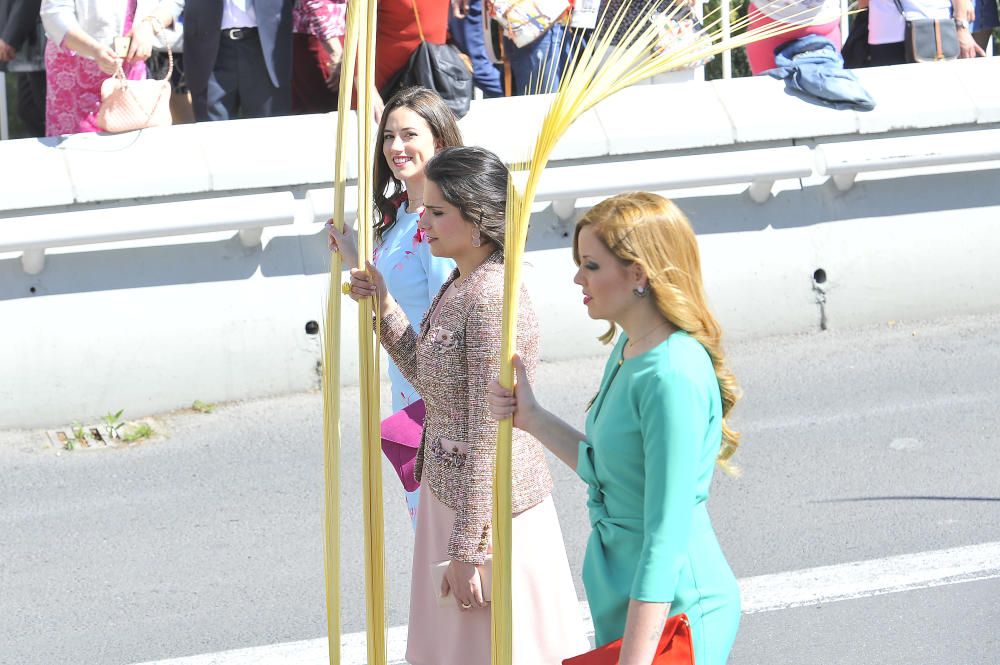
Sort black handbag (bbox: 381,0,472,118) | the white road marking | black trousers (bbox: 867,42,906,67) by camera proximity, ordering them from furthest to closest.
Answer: black trousers (bbox: 867,42,906,67) < black handbag (bbox: 381,0,472,118) < the white road marking

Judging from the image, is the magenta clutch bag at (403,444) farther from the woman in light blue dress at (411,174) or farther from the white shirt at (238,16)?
the white shirt at (238,16)

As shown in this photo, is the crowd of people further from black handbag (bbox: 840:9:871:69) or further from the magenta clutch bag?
the magenta clutch bag

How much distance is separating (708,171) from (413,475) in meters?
3.80

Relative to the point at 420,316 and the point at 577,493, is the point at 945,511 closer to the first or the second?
the point at 577,493

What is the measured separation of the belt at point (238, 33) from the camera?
6973mm

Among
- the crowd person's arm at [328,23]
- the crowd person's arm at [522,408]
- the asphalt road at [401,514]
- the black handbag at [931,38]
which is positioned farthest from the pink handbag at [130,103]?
the crowd person's arm at [522,408]

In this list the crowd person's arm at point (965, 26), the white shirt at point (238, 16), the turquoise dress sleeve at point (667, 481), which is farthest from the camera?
the crowd person's arm at point (965, 26)

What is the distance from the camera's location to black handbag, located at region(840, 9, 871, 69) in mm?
8359

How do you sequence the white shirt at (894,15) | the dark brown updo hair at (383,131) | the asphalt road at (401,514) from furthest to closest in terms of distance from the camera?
the white shirt at (894,15)
the asphalt road at (401,514)
the dark brown updo hair at (383,131)

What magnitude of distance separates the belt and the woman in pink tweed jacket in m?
3.73

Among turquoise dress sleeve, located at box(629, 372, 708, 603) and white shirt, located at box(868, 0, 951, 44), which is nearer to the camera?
turquoise dress sleeve, located at box(629, 372, 708, 603)

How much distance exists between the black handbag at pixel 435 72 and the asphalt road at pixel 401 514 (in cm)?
152

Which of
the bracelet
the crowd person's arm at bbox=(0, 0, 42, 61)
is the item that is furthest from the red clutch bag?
the crowd person's arm at bbox=(0, 0, 42, 61)

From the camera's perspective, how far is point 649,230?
9.22ft
